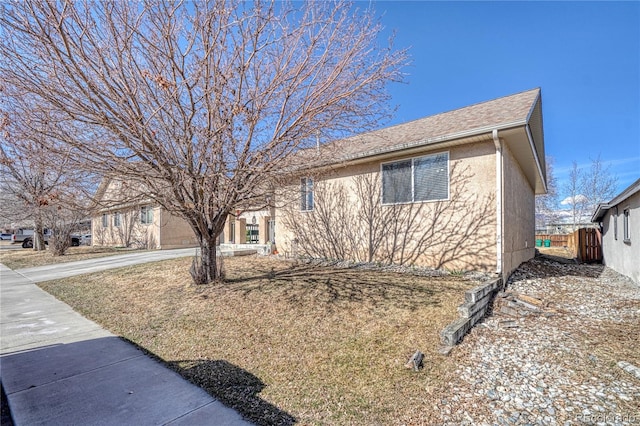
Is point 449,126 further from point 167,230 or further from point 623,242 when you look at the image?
point 167,230

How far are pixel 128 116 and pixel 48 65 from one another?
3.73 feet

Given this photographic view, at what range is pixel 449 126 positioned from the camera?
8344mm

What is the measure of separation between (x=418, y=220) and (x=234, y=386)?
6.62 metres

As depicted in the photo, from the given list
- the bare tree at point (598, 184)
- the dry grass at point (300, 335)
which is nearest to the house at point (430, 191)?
the dry grass at point (300, 335)

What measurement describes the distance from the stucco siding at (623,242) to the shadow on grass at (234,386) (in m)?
10.1

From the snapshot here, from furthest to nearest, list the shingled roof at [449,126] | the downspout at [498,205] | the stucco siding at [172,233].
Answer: the stucco siding at [172,233]
the downspout at [498,205]
the shingled roof at [449,126]

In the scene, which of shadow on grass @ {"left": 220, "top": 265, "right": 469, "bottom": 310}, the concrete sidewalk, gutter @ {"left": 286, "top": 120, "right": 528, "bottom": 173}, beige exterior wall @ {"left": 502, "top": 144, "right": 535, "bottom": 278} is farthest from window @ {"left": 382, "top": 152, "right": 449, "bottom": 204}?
the concrete sidewalk

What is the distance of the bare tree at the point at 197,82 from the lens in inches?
178

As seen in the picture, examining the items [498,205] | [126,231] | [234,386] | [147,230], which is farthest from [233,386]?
[126,231]

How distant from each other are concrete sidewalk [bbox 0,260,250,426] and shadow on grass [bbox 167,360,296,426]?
0.09 m

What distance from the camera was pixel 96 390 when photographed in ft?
11.0

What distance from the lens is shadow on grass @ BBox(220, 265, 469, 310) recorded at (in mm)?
5766

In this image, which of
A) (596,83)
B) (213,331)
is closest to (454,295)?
(213,331)

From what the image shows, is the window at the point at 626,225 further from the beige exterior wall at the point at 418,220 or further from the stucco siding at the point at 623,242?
the beige exterior wall at the point at 418,220
